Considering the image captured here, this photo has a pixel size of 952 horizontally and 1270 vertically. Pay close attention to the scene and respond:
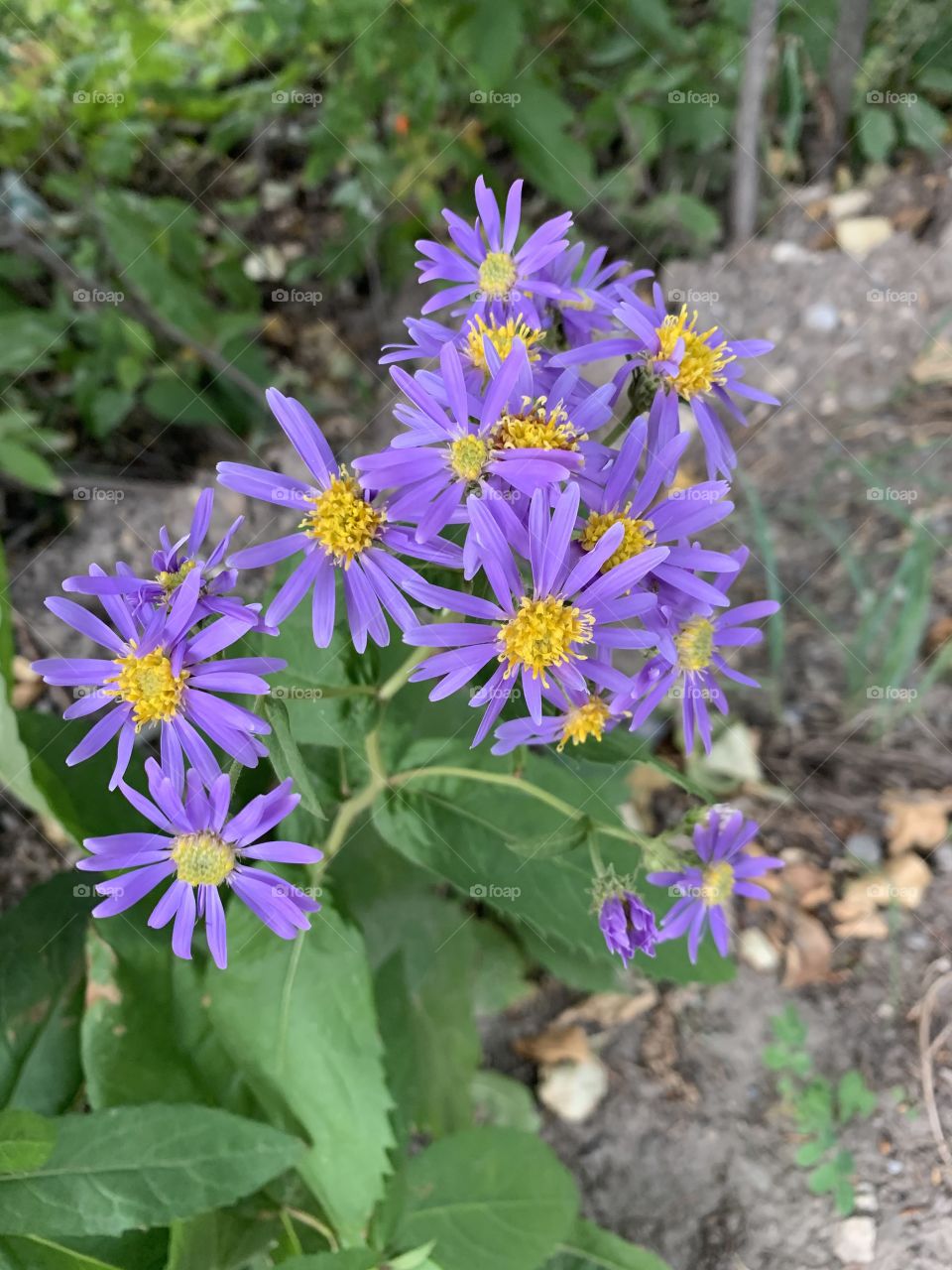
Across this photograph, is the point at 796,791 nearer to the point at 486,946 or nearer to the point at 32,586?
the point at 486,946

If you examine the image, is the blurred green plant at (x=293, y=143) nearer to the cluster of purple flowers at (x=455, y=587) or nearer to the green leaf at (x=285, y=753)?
the cluster of purple flowers at (x=455, y=587)

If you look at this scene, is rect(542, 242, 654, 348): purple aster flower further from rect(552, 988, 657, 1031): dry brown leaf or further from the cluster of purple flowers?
rect(552, 988, 657, 1031): dry brown leaf

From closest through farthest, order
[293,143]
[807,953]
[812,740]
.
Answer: [807,953], [812,740], [293,143]

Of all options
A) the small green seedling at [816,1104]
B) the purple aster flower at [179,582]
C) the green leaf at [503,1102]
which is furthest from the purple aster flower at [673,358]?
the green leaf at [503,1102]

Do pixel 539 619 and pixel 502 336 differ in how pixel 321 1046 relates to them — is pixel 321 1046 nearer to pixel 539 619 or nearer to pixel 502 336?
pixel 539 619

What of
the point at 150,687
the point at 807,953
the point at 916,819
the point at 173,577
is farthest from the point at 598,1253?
the point at 173,577

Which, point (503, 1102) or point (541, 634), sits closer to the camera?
point (541, 634)
